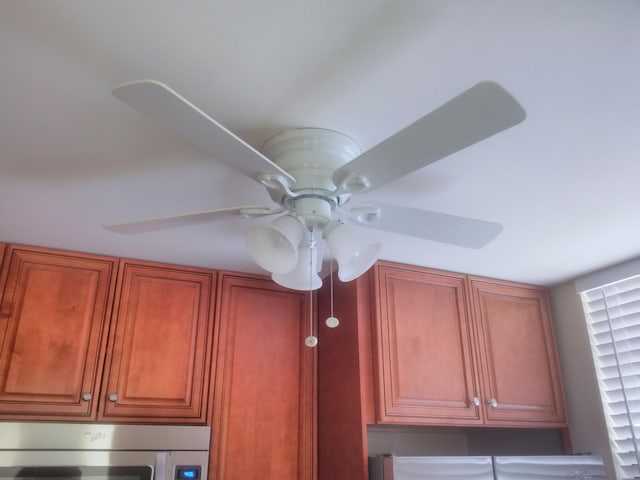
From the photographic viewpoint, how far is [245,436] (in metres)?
2.10

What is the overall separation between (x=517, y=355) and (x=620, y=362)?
0.42 meters

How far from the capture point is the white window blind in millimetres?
2168

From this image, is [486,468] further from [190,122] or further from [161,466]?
[190,122]

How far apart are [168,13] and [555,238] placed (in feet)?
5.40

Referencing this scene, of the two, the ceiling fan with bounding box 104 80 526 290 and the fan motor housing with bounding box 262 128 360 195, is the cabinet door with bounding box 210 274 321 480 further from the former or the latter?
the fan motor housing with bounding box 262 128 360 195

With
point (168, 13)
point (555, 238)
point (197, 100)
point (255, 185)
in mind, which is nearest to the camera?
point (168, 13)

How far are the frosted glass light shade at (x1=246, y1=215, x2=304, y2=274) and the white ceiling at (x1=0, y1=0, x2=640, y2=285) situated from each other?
0.28 metres

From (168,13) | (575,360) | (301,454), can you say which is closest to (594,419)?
(575,360)

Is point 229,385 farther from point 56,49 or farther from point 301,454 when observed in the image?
point 56,49

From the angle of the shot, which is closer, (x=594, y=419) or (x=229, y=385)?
(x=229, y=385)

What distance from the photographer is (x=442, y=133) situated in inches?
37.7

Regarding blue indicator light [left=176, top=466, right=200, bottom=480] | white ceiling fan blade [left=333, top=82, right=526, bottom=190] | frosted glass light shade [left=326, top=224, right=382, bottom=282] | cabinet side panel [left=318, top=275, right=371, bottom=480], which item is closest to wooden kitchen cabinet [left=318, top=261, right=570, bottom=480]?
cabinet side panel [left=318, top=275, right=371, bottom=480]

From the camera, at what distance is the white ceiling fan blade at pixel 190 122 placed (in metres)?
0.85

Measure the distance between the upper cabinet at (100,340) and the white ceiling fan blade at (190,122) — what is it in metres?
1.19
